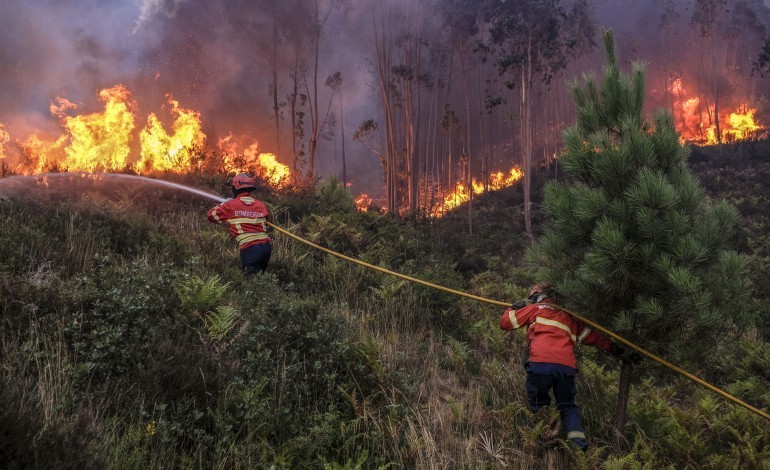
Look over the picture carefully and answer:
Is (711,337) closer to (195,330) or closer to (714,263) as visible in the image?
(714,263)

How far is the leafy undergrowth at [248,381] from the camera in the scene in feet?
9.04

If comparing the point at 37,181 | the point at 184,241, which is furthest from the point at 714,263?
the point at 37,181

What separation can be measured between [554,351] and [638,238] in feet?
3.66

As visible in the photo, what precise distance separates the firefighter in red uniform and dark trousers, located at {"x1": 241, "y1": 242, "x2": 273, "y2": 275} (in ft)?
11.1

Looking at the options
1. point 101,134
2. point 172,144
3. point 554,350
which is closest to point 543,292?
point 554,350

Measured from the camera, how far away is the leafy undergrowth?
9.04ft

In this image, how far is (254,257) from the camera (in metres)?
6.21

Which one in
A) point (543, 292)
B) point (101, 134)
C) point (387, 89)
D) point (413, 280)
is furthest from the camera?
point (387, 89)

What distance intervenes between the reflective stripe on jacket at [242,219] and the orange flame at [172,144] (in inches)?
250

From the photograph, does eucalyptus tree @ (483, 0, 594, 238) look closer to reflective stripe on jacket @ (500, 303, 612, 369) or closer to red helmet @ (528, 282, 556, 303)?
red helmet @ (528, 282, 556, 303)

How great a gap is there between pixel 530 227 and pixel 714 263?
2034 centimetres

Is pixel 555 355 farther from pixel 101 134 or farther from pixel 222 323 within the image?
pixel 101 134

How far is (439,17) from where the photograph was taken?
35219 millimetres

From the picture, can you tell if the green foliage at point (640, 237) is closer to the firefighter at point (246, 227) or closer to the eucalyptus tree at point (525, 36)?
the firefighter at point (246, 227)
